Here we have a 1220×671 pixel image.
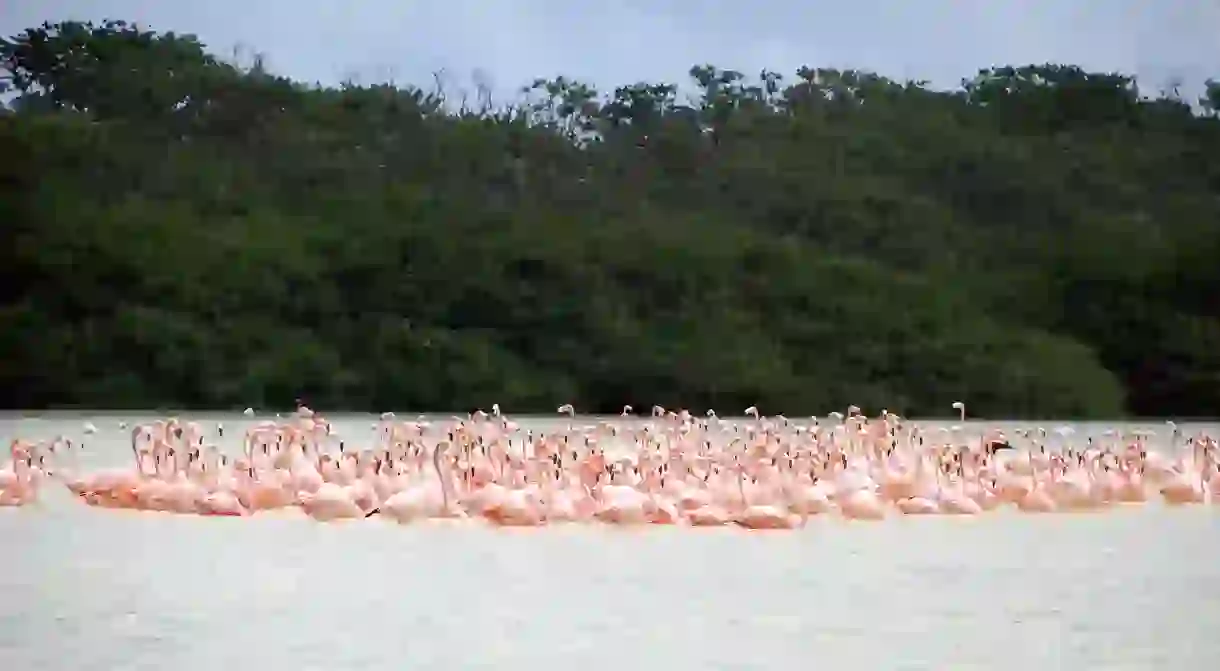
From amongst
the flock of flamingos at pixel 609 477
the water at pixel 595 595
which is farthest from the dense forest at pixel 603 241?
the water at pixel 595 595

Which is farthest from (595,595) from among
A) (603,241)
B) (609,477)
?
(603,241)

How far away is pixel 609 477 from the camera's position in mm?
4938

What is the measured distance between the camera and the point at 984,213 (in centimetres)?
916

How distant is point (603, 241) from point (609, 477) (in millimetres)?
4157

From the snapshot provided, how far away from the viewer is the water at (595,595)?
2.92 meters

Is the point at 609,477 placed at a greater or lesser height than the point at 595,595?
greater

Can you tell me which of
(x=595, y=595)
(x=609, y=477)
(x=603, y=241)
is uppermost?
(x=603, y=241)

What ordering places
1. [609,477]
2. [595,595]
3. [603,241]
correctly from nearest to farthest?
[595,595] < [609,477] < [603,241]

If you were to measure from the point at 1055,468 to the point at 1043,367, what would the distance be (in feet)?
8.80

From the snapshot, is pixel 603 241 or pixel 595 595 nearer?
pixel 595 595

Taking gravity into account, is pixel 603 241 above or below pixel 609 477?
above

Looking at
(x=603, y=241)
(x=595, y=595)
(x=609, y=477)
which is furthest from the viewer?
(x=603, y=241)

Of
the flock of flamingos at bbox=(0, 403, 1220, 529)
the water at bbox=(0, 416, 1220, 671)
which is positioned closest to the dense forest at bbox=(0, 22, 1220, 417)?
the flock of flamingos at bbox=(0, 403, 1220, 529)

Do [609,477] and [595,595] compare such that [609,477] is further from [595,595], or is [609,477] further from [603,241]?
[603,241]
